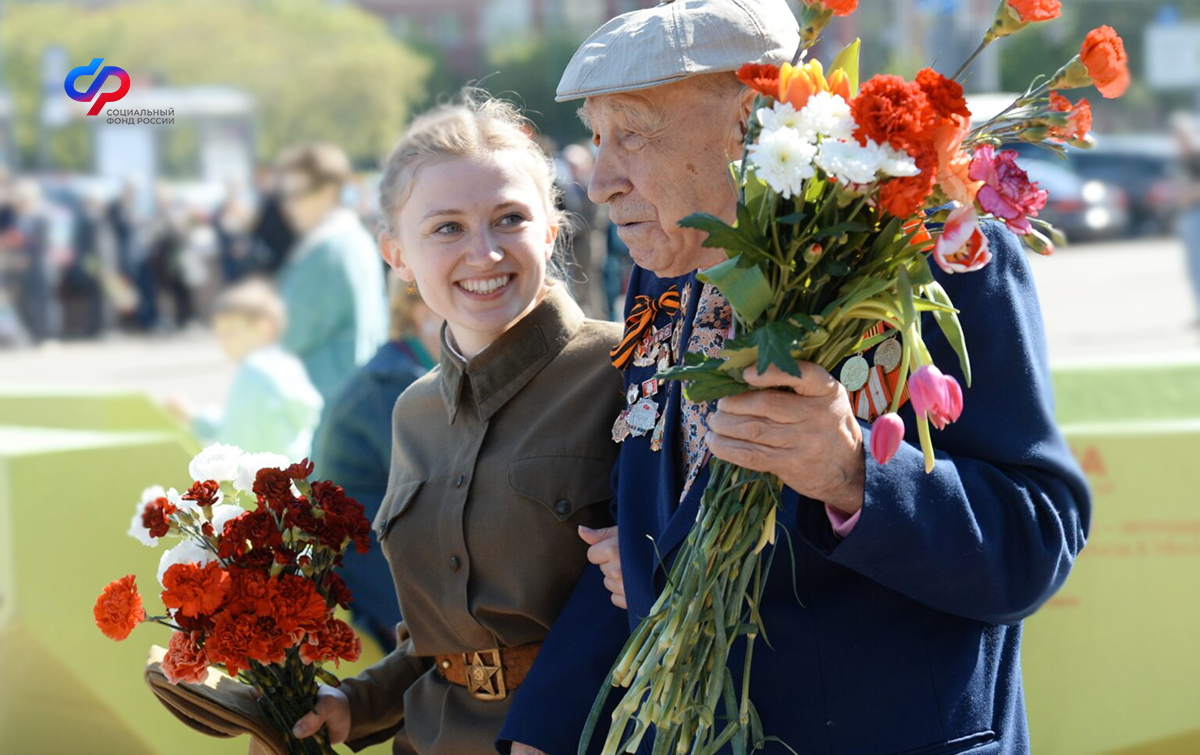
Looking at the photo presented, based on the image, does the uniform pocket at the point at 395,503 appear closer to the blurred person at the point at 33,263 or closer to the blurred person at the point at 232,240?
the blurred person at the point at 232,240

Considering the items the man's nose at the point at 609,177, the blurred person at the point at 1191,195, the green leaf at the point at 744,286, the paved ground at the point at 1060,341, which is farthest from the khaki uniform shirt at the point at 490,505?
the paved ground at the point at 1060,341

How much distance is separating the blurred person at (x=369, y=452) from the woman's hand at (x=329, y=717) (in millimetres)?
944

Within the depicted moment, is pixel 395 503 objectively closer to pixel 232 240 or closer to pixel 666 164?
pixel 666 164

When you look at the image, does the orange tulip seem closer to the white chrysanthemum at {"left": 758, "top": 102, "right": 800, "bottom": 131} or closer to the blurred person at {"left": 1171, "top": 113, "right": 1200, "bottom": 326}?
the white chrysanthemum at {"left": 758, "top": 102, "right": 800, "bottom": 131}

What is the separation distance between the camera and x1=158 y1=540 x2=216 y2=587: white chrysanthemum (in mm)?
2301

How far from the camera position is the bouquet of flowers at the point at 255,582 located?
2227 mm

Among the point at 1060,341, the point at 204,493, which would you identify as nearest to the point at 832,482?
the point at 204,493

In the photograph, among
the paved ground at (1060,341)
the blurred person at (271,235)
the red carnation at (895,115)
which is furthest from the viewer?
the paved ground at (1060,341)

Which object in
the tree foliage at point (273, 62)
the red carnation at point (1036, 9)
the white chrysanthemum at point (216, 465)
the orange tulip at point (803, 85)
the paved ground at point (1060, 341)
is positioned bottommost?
the paved ground at point (1060, 341)

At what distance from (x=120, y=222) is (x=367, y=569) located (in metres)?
14.8

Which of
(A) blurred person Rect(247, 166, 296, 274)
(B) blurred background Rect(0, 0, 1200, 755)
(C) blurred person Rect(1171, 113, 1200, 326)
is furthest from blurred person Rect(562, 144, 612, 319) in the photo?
(C) blurred person Rect(1171, 113, 1200, 326)

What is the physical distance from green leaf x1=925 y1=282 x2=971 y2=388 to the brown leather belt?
3.40 feet

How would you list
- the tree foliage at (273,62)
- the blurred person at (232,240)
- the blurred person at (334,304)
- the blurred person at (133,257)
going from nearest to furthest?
the blurred person at (334,304) → the blurred person at (232,240) → the blurred person at (133,257) → the tree foliage at (273,62)

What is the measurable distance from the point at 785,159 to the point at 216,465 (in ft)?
4.23
